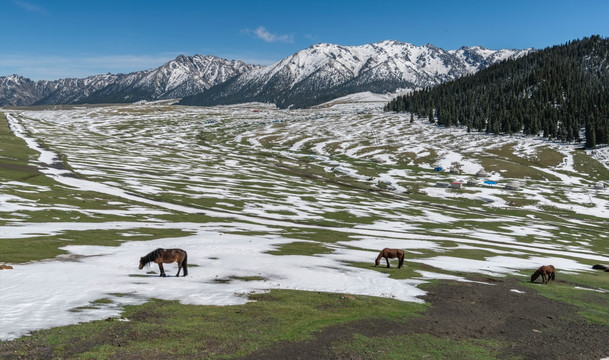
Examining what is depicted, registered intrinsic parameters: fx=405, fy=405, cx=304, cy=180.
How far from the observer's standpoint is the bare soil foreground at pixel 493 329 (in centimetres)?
1687

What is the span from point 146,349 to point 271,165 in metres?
157

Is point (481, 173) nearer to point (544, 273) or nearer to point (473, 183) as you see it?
point (473, 183)

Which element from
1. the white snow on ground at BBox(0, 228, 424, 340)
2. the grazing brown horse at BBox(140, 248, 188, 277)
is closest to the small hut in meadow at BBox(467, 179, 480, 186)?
the white snow on ground at BBox(0, 228, 424, 340)

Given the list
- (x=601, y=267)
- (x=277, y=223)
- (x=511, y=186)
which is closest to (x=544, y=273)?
(x=601, y=267)

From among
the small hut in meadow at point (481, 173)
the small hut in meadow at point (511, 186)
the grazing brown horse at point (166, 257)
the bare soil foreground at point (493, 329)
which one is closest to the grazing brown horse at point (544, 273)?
the bare soil foreground at point (493, 329)

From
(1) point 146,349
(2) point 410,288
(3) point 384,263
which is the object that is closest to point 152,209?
(3) point 384,263

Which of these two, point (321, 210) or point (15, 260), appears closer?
point (15, 260)

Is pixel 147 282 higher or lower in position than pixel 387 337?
lower

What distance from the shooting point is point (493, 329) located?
21359 mm

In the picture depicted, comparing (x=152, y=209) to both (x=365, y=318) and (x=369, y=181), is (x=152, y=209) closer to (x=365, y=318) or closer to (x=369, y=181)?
(x=365, y=318)

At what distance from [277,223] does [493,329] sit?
5447 centimetres

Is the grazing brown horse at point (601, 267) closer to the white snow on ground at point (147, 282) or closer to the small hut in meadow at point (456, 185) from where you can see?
the white snow on ground at point (147, 282)

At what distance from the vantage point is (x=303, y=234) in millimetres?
61000

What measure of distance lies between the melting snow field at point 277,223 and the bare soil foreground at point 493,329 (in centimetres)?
393
